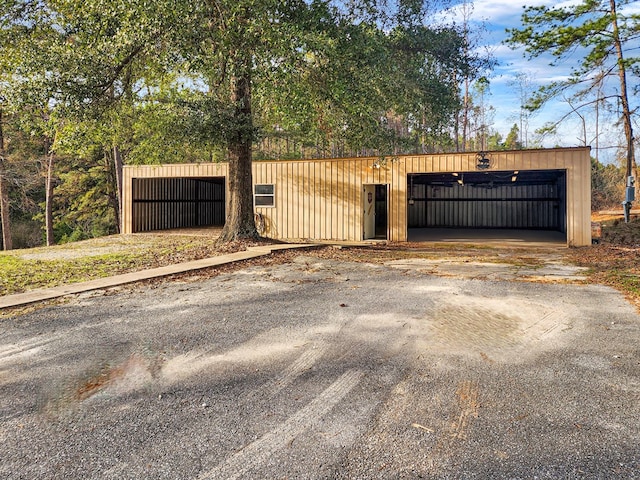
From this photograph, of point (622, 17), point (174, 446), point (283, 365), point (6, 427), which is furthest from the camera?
point (622, 17)

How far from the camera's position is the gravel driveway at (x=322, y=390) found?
231 cm

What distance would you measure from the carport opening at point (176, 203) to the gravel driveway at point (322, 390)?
45.9ft

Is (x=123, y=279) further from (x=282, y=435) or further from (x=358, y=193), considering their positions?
(x=358, y=193)

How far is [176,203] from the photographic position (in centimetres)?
2133

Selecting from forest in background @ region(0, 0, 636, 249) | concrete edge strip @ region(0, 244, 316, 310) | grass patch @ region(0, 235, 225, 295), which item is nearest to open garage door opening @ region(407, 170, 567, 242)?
forest in background @ region(0, 0, 636, 249)

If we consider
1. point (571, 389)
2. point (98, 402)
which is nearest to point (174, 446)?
point (98, 402)

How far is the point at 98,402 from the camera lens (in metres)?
3.01

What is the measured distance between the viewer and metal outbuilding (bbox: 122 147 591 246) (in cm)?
1322

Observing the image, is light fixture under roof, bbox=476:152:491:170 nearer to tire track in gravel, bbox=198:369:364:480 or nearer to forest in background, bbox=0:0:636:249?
forest in background, bbox=0:0:636:249

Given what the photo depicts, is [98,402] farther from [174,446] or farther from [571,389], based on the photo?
[571,389]

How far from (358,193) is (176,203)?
1053 centimetres

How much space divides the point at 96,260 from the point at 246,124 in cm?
524

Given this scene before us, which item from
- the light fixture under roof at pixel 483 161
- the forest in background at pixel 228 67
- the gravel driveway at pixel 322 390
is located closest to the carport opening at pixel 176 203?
the forest in background at pixel 228 67

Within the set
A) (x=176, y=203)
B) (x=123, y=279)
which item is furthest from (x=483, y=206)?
(x=123, y=279)
